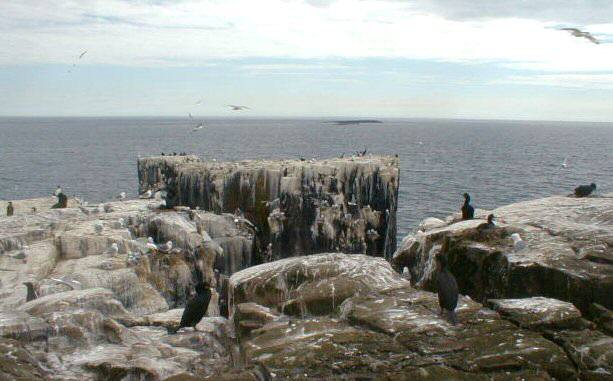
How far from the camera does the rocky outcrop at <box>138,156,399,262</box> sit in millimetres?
32844

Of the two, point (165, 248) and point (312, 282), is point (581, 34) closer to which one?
point (312, 282)

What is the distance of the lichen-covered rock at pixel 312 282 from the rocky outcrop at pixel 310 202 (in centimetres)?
1651

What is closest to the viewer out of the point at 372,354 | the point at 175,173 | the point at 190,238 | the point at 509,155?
the point at 372,354

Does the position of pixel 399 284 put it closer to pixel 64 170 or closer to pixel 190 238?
pixel 190 238

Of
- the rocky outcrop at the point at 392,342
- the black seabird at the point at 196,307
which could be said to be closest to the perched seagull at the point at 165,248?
the black seabird at the point at 196,307

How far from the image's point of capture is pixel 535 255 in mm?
14555

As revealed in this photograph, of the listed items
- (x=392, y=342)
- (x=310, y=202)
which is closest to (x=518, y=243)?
(x=392, y=342)

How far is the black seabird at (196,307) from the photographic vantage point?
516 inches

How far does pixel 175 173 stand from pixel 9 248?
1778 cm

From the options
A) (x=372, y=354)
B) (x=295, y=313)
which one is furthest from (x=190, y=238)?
(x=372, y=354)

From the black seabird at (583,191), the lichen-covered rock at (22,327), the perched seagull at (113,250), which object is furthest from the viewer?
the black seabird at (583,191)

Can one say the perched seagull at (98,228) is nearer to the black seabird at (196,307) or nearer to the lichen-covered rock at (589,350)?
the black seabird at (196,307)

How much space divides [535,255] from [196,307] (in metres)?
9.02

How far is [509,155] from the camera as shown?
11988 cm
